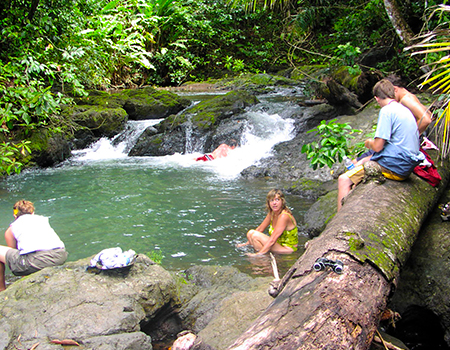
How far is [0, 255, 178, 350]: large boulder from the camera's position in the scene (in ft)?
9.94

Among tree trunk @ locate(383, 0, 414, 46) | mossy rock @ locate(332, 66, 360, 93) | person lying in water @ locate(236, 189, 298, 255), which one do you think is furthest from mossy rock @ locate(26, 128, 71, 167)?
tree trunk @ locate(383, 0, 414, 46)

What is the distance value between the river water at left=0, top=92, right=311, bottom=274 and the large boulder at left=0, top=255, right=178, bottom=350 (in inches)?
56.9

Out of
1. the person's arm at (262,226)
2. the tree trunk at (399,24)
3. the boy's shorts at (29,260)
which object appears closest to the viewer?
the boy's shorts at (29,260)

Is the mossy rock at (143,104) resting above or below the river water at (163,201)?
above

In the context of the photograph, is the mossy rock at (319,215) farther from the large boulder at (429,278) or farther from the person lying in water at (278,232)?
the large boulder at (429,278)

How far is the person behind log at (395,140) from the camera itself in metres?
3.97

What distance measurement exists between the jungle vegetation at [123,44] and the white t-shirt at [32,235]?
230 centimetres

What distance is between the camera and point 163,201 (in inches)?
321

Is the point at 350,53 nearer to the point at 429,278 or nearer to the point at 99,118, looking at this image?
the point at 429,278

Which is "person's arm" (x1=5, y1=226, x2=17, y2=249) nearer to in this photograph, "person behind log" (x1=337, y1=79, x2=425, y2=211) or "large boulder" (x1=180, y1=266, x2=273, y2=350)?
"large boulder" (x1=180, y1=266, x2=273, y2=350)

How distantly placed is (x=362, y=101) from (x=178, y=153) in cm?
608

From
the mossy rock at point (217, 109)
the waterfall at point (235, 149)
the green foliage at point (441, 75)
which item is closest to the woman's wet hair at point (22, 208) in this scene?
the green foliage at point (441, 75)

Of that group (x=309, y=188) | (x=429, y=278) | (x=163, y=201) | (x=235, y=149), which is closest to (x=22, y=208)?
(x=163, y=201)

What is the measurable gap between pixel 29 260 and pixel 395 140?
4.38 m
